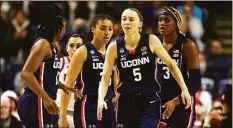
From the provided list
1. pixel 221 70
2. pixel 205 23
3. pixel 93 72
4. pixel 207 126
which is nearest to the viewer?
pixel 93 72

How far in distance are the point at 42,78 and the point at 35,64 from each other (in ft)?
0.84

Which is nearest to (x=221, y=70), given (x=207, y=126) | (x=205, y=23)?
(x=205, y=23)

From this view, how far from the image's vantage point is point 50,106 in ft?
27.3

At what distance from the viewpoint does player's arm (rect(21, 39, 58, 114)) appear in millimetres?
8273

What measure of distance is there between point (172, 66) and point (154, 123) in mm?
692

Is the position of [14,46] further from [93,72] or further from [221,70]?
[93,72]

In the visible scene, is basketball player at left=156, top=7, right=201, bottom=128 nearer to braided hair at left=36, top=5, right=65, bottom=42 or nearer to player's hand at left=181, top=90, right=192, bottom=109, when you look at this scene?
player's hand at left=181, top=90, right=192, bottom=109

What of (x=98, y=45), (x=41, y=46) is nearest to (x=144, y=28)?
(x=98, y=45)

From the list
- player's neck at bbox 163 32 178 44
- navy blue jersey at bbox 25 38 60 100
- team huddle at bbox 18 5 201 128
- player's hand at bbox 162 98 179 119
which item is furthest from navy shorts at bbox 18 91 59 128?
player's neck at bbox 163 32 178 44

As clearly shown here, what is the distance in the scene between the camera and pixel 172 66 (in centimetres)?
→ 852

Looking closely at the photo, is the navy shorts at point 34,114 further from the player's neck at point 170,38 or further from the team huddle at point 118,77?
the player's neck at point 170,38

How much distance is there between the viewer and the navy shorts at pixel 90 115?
350 inches

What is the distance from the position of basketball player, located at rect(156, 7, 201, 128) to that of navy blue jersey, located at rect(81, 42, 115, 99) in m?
0.72

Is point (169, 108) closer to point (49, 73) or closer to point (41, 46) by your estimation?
point (49, 73)
